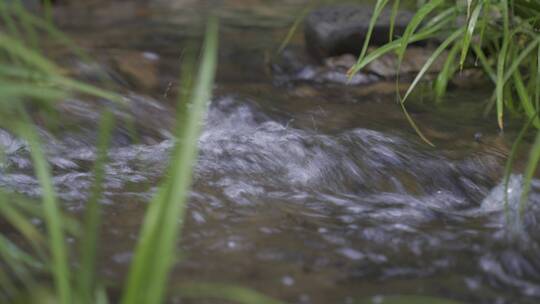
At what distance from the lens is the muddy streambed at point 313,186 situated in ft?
6.04

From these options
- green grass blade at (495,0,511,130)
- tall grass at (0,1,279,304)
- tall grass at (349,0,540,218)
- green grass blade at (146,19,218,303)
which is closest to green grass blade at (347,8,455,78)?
tall grass at (349,0,540,218)

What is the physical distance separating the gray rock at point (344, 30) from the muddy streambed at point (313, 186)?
399mm

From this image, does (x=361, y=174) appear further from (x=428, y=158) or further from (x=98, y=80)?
(x=98, y=80)

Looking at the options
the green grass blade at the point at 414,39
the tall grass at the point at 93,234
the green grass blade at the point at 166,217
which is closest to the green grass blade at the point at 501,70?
the green grass blade at the point at 414,39

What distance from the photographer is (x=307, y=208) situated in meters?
2.36

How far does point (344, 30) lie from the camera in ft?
15.4

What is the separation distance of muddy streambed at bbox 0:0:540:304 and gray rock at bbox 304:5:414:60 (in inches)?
15.7

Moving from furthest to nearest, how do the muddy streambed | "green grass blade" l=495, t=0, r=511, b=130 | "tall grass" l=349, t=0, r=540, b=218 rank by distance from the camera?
"tall grass" l=349, t=0, r=540, b=218, "green grass blade" l=495, t=0, r=511, b=130, the muddy streambed

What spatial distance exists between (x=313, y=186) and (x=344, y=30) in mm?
2250

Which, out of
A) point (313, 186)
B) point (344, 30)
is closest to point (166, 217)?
point (313, 186)

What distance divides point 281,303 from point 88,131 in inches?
70.9

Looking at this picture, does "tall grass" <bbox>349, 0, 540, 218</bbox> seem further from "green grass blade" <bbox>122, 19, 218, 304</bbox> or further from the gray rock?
"green grass blade" <bbox>122, 19, 218, 304</bbox>

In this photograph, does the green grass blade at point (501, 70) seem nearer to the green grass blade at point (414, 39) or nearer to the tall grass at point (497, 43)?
the tall grass at point (497, 43)

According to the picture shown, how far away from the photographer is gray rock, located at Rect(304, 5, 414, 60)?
179 inches
